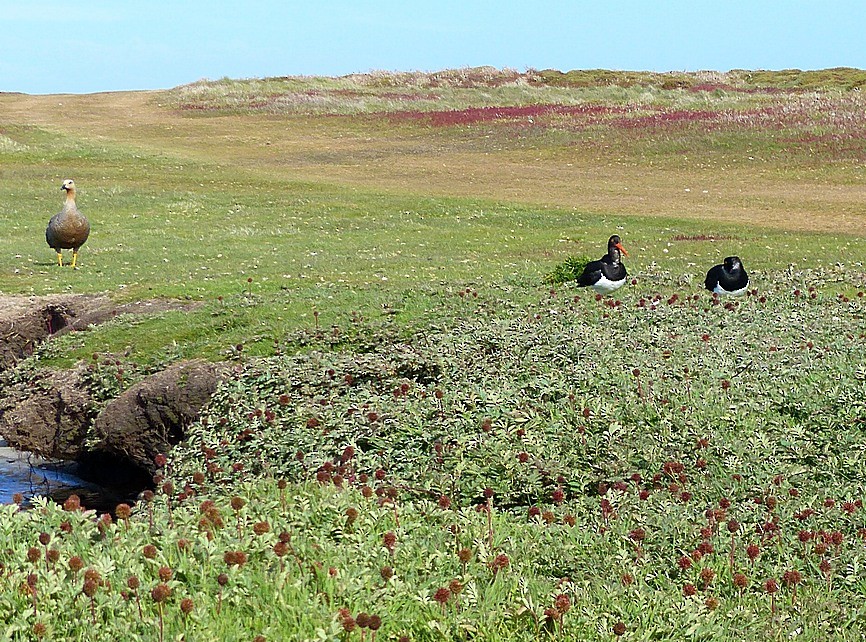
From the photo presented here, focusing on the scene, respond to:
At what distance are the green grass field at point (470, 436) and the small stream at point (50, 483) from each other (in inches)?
44.9

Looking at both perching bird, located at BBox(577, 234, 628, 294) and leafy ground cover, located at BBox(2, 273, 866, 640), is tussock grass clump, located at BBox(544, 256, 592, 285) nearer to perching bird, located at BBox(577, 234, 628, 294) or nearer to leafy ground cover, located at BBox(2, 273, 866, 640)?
perching bird, located at BBox(577, 234, 628, 294)

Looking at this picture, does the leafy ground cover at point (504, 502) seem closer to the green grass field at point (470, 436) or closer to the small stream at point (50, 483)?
the green grass field at point (470, 436)

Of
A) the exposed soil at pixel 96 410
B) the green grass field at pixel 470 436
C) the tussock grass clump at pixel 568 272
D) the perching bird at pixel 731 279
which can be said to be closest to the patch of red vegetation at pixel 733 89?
the green grass field at pixel 470 436

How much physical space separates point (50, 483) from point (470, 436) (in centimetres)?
678

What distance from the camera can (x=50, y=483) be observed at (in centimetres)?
1318

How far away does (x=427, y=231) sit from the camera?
24.5m

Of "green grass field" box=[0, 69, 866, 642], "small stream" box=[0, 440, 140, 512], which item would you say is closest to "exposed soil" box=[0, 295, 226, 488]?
"small stream" box=[0, 440, 140, 512]

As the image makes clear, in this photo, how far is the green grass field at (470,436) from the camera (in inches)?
222

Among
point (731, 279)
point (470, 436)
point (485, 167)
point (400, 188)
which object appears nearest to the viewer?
point (470, 436)

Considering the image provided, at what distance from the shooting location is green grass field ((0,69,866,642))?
5.64m

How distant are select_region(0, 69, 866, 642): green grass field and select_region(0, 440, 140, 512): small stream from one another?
114 cm

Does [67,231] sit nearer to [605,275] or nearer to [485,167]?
[605,275]

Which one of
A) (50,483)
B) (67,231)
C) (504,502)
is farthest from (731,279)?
(67,231)

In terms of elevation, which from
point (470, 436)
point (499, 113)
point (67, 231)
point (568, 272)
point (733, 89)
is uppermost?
point (733, 89)
